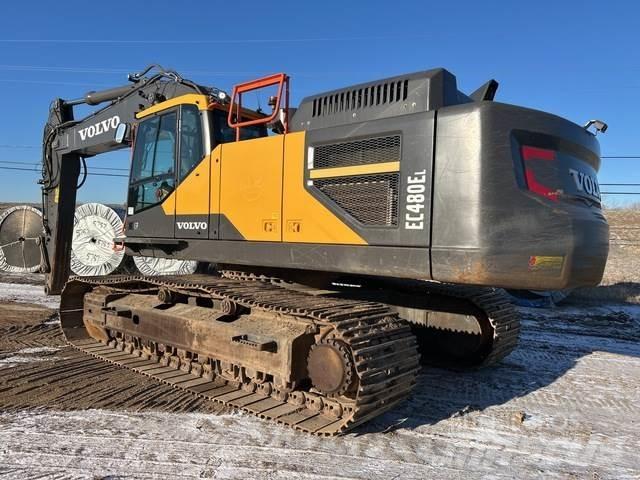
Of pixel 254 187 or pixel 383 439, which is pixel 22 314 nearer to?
pixel 254 187

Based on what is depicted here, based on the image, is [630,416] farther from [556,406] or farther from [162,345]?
[162,345]

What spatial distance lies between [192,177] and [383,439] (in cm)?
278

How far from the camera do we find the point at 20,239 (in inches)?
520

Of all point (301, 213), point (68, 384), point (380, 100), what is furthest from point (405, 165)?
point (68, 384)

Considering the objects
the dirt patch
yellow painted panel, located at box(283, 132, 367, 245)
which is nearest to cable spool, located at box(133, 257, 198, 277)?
the dirt patch

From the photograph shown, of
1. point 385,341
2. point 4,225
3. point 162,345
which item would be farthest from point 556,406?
point 4,225

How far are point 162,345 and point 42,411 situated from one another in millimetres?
1233

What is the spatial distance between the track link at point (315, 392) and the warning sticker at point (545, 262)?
1.05 metres

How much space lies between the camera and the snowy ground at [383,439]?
3123mm

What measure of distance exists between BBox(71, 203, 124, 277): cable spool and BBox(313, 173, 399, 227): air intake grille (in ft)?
31.5

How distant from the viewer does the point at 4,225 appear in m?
13.4

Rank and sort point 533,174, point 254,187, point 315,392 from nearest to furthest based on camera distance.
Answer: point 533,174, point 315,392, point 254,187

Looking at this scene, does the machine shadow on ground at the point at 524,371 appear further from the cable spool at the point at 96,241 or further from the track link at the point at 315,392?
the cable spool at the point at 96,241

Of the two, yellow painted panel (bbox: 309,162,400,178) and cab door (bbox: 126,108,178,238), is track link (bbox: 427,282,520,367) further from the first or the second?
cab door (bbox: 126,108,178,238)
